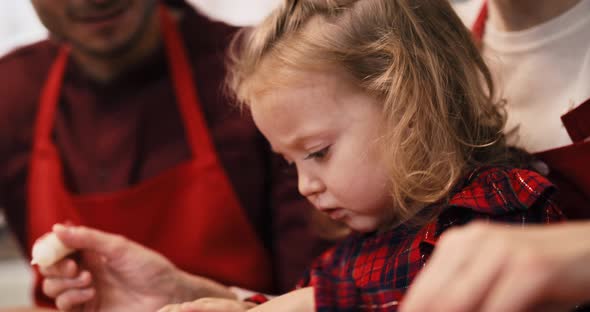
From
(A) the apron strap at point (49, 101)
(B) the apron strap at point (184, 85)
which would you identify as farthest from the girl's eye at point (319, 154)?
(A) the apron strap at point (49, 101)

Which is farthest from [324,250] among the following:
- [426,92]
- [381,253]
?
[426,92]

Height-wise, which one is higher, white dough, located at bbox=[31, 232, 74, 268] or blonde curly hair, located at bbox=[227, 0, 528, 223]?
blonde curly hair, located at bbox=[227, 0, 528, 223]

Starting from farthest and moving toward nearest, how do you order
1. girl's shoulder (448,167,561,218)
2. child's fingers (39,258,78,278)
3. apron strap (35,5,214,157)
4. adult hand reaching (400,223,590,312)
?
apron strap (35,5,214,157)
child's fingers (39,258,78,278)
girl's shoulder (448,167,561,218)
adult hand reaching (400,223,590,312)

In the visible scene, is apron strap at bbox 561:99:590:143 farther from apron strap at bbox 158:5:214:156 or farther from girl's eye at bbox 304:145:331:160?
apron strap at bbox 158:5:214:156

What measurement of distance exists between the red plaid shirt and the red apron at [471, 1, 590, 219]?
9 centimetres

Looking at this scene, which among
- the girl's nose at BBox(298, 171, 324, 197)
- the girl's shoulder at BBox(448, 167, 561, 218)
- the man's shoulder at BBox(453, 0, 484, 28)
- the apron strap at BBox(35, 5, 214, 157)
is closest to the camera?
the girl's shoulder at BBox(448, 167, 561, 218)

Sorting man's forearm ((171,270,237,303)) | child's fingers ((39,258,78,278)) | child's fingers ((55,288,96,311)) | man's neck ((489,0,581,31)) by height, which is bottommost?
man's forearm ((171,270,237,303))

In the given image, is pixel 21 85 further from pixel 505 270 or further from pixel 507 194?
pixel 505 270

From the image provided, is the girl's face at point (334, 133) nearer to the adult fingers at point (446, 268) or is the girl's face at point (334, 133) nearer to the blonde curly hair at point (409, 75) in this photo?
the blonde curly hair at point (409, 75)

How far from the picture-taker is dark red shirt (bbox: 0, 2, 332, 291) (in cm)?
112

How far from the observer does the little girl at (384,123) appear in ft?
2.39

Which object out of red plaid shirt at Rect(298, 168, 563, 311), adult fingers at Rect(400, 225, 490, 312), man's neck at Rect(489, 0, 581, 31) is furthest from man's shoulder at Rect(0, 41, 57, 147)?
adult fingers at Rect(400, 225, 490, 312)

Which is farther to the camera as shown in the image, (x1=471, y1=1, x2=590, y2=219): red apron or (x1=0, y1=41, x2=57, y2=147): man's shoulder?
(x1=0, y1=41, x2=57, y2=147): man's shoulder

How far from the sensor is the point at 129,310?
0.94 meters
